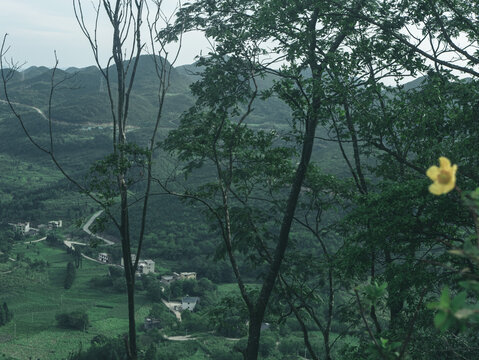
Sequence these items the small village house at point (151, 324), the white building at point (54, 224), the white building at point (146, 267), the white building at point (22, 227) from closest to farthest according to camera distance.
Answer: the small village house at point (151, 324) → the white building at point (146, 267) → the white building at point (22, 227) → the white building at point (54, 224)

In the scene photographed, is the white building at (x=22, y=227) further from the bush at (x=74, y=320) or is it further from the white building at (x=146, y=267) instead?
the bush at (x=74, y=320)

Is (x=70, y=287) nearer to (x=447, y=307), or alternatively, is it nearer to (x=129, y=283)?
(x=129, y=283)

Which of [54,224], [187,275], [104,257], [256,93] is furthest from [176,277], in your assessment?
[256,93]

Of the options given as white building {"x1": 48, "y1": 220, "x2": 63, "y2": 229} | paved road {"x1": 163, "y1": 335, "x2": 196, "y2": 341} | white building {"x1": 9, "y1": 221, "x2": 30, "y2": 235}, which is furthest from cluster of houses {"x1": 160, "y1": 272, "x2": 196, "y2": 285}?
white building {"x1": 9, "y1": 221, "x2": 30, "y2": 235}

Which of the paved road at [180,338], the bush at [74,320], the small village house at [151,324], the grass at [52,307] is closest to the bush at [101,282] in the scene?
the grass at [52,307]

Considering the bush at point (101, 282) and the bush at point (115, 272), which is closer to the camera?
the bush at point (101, 282)

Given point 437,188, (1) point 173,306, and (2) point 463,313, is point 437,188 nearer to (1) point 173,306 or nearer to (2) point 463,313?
(2) point 463,313
